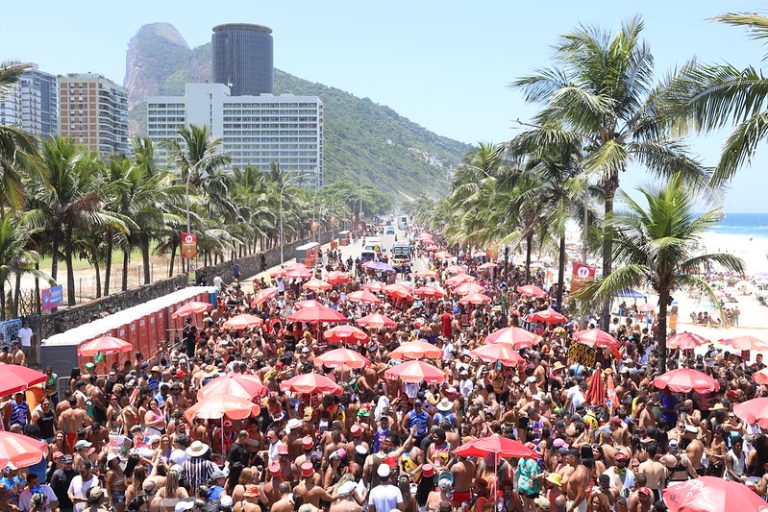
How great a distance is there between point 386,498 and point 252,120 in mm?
188081

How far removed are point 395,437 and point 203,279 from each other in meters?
28.9

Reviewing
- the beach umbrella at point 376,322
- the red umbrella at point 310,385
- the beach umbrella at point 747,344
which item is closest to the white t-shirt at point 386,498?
the red umbrella at point 310,385

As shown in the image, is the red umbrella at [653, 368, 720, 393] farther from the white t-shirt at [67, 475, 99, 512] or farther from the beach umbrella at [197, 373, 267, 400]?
the white t-shirt at [67, 475, 99, 512]

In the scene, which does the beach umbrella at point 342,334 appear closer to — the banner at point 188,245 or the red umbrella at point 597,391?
the red umbrella at point 597,391

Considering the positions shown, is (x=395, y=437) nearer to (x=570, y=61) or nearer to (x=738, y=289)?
(x=570, y=61)

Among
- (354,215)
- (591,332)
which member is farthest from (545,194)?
(354,215)

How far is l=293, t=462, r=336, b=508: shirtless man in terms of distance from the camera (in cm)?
862

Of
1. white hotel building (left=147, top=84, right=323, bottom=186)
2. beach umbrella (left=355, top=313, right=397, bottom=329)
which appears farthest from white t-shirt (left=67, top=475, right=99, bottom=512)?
white hotel building (left=147, top=84, right=323, bottom=186)

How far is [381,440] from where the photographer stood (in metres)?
10.1

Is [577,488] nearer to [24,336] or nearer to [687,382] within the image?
[687,382]

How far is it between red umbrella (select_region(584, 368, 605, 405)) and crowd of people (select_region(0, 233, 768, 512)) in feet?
0.22

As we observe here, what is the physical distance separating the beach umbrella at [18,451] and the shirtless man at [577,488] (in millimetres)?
5966

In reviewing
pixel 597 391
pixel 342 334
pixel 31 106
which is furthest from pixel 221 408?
pixel 31 106

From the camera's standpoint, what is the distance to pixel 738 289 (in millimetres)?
59219
